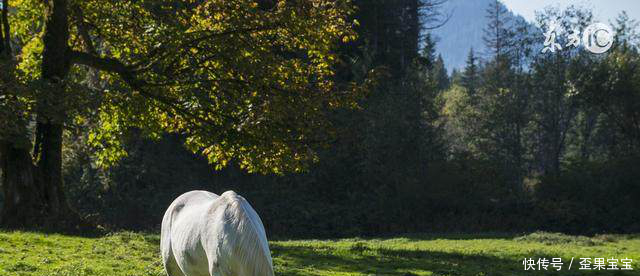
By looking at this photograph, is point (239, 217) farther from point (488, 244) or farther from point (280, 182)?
point (280, 182)

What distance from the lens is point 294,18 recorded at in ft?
66.0

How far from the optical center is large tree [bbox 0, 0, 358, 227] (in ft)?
63.7

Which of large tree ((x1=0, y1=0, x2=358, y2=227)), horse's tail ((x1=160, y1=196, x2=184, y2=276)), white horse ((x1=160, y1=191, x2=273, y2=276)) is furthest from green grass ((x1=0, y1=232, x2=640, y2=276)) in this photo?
white horse ((x1=160, y1=191, x2=273, y2=276))

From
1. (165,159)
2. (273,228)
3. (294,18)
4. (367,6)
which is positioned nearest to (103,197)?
(165,159)

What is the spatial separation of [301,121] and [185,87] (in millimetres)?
4371

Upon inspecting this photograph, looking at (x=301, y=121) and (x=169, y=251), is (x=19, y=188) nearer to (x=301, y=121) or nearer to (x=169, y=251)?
(x=301, y=121)

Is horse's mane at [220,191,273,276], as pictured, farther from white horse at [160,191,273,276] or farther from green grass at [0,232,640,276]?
green grass at [0,232,640,276]

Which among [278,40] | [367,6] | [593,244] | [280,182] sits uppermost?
[367,6]

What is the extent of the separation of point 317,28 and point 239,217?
1299cm

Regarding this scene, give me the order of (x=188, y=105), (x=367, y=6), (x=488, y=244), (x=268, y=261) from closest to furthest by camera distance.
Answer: (x=268, y=261) < (x=188, y=105) < (x=488, y=244) < (x=367, y=6)

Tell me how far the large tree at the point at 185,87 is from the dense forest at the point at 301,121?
6cm

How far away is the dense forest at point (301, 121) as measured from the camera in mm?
20281

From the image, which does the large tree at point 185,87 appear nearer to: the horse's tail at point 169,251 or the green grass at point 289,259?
the green grass at point 289,259

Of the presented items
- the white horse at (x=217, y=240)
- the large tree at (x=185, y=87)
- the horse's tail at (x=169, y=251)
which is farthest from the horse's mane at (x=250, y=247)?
the large tree at (x=185, y=87)
